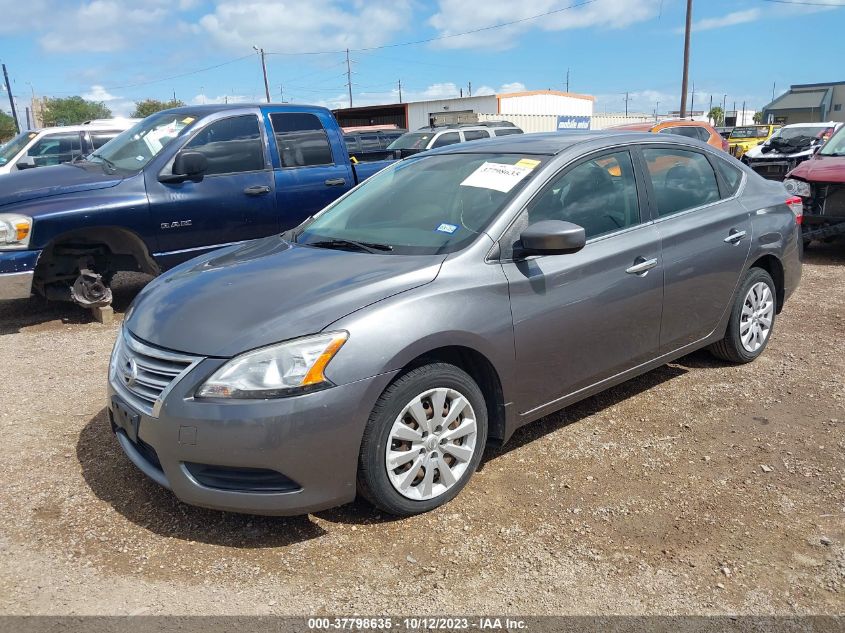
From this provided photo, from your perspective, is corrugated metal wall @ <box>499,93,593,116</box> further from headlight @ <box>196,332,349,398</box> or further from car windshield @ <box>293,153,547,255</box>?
headlight @ <box>196,332,349,398</box>

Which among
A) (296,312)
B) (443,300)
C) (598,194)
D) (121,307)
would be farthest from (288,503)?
(121,307)

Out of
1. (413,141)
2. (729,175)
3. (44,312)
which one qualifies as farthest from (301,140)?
(413,141)

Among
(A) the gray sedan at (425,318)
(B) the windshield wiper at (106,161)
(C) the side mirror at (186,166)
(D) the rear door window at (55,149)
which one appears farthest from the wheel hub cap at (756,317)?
(D) the rear door window at (55,149)

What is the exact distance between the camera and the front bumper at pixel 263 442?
268cm

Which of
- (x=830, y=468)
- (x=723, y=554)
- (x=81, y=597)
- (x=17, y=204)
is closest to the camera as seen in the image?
(x=81, y=597)

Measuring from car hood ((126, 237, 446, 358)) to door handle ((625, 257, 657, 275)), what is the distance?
1.21m

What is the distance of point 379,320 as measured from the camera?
2.85m

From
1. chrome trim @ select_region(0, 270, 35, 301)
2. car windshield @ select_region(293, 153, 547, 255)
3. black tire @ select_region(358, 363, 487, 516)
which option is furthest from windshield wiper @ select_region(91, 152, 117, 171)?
black tire @ select_region(358, 363, 487, 516)

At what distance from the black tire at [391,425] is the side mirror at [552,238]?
0.69 meters

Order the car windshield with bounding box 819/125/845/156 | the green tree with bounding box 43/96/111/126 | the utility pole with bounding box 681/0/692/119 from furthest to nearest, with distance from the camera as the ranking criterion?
the green tree with bounding box 43/96/111/126 → the utility pole with bounding box 681/0/692/119 → the car windshield with bounding box 819/125/845/156

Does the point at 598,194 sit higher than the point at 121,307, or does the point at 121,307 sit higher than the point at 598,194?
the point at 598,194

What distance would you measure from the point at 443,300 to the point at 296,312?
644 millimetres

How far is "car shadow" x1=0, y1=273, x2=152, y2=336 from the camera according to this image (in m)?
6.51

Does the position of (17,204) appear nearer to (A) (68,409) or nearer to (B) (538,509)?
(A) (68,409)
